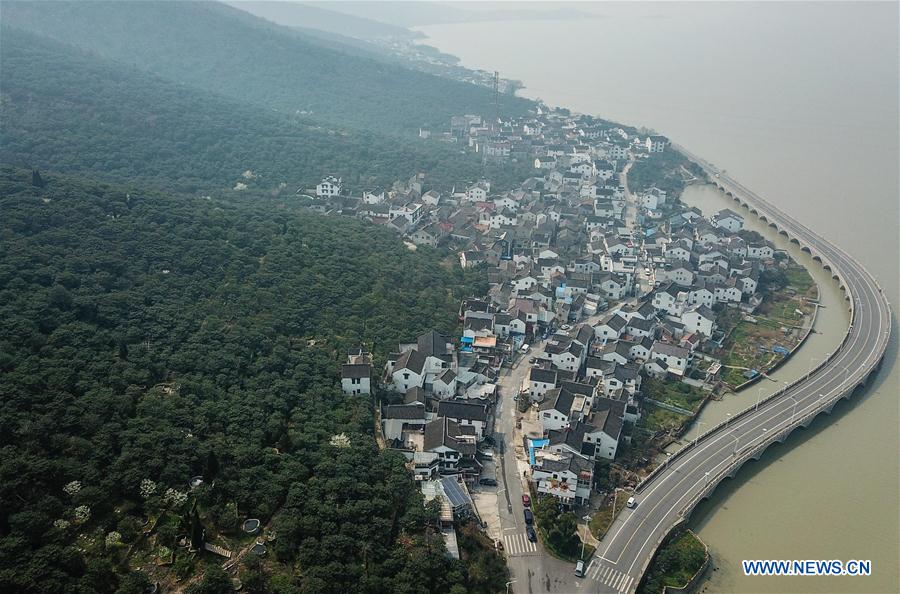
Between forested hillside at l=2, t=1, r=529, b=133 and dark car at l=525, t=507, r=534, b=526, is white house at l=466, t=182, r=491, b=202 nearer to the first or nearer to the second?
forested hillside at l=2, t=1, r=529, b=133

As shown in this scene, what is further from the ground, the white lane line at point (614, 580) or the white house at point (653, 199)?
the white house at point (653, 199)

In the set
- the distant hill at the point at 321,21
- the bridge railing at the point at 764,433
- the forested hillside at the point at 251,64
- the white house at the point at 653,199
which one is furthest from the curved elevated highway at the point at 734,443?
the distant hill at the point at 321,21

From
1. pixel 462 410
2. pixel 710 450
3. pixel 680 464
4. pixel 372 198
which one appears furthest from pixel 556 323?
pixel 372 198

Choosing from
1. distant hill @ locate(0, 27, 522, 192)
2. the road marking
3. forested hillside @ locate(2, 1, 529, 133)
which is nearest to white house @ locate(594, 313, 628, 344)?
the road marking

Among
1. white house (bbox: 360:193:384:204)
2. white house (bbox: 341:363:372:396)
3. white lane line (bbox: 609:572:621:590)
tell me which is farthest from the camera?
white house (bbox: 360:193:384:204)

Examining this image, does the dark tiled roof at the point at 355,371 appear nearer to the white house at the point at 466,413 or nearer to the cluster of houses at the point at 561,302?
the cluster of houses at the point at 561,302

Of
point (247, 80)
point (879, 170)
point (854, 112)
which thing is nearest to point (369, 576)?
point (879, 170)

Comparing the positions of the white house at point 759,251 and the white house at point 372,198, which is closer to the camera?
the white house at point 759,251
